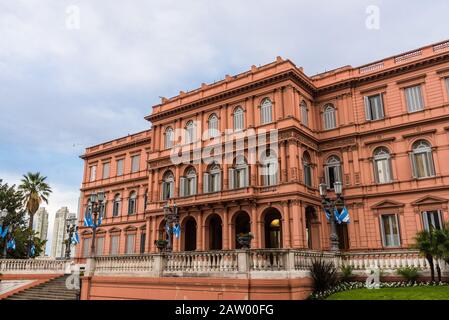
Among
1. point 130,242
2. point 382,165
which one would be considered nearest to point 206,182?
point 382,165

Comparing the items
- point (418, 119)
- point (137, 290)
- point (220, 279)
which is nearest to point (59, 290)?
point (137, 290)

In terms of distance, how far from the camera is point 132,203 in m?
41.5

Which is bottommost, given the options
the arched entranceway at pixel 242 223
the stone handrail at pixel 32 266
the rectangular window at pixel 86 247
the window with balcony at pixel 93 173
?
the stone handrail at pixel 32 266

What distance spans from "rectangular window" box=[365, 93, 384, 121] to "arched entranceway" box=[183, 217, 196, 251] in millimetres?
15762

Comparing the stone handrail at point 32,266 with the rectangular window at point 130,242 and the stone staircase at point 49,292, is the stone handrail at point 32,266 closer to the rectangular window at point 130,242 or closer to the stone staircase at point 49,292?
the stone staircase at point 49,292

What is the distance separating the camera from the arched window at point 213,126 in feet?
105

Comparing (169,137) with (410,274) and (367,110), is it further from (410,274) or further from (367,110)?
(410,274)

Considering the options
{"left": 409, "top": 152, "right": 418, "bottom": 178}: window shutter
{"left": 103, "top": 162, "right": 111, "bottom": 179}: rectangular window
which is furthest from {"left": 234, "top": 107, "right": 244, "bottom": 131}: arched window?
{"left": 103, "top": 162, "right": 111, "bottom": 179}: rectangular window

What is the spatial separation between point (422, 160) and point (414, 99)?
14.2ft

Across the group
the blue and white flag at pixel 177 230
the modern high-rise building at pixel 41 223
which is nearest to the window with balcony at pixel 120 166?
the blue and white flag at pixel 177 230

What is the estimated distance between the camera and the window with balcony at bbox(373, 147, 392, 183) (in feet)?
90.2

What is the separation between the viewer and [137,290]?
17562 millimetres

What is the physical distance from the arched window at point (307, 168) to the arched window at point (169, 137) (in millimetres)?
11996
